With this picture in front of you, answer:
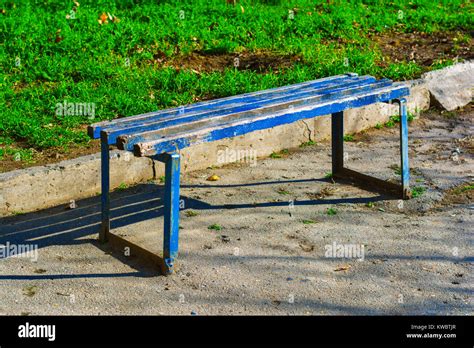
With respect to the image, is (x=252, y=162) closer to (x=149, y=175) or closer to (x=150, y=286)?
(x=149, y=175)

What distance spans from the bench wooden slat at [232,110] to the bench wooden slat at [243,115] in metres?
0.01

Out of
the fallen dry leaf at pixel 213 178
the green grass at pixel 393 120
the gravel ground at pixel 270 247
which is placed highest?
the green grass at pixel 393 120

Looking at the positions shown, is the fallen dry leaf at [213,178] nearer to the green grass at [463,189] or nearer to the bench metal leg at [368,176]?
the bench metal leg at [368,176]

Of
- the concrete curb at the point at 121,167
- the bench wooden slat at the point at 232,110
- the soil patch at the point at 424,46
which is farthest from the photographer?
the soil patch at the point at 424,46

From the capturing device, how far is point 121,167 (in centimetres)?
591

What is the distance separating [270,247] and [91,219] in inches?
43.9

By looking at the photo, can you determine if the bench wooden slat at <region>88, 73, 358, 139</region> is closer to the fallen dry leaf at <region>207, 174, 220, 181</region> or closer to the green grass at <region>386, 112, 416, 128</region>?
the fallen dry leaf at <region>207, 174, 220, 181</region>

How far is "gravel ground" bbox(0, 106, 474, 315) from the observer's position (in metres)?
4.45

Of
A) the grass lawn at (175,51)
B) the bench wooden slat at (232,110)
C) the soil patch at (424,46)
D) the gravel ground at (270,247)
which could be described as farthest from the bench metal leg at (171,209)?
the soil patch at (424,46)

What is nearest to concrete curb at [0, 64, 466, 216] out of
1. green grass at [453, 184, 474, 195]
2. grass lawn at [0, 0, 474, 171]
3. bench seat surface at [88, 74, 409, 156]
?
grass lawn at [0, 0, 474, 171]

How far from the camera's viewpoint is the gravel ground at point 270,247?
445cm

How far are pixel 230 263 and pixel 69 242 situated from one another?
94 cm

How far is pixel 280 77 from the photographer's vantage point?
771 cm
